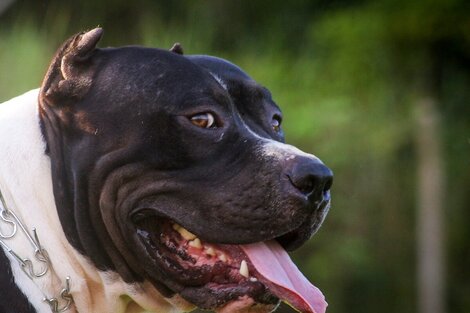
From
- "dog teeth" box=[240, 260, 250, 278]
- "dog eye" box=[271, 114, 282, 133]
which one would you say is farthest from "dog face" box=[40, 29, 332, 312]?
"dog eye" box=[271, 114, 282, 133]

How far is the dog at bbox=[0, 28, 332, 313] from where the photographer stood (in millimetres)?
3748

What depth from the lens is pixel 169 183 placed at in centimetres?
380

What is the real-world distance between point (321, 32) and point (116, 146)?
325 inches

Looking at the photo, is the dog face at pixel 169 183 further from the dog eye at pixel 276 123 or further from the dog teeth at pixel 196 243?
the dog eye at pixel 276 123

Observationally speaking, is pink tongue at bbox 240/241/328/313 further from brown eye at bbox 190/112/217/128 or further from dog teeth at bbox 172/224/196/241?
brown eye at bbox 190/112/217/128

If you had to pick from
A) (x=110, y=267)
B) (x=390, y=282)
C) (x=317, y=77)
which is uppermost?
(x=110, y=267)

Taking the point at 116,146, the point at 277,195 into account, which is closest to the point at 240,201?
the point at 277,195

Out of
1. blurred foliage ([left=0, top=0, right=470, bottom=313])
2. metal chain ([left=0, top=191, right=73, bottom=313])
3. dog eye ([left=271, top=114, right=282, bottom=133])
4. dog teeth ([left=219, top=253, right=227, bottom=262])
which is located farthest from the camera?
blurred foliage ([left=0, top=0, right=470, bottom=313])

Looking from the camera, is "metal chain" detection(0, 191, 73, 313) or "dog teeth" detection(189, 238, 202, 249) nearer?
"metal chain" detection(0, 191, 73, 313)

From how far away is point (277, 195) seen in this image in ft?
12.2

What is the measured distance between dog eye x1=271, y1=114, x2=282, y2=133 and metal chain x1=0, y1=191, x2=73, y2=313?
991 mm

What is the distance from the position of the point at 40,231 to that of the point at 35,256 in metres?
0.10

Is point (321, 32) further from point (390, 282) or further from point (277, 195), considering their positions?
point (277, 195)

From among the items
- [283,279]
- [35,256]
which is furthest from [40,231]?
[283,279]
